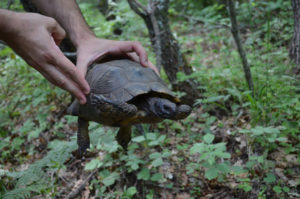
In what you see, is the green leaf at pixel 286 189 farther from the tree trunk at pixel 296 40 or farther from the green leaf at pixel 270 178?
the tree trunk at pixel 296 40

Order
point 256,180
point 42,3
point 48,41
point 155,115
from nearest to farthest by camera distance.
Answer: point 48,41 < point 155,115 < point 42,3 < point 256,180

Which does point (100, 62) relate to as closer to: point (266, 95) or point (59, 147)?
point (59, 147)

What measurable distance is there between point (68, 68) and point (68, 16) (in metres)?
1.00

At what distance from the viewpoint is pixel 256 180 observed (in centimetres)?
295

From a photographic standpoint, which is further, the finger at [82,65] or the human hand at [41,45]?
the finger at [82,65]

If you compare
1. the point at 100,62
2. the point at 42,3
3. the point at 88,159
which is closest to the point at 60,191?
the point at 88,159

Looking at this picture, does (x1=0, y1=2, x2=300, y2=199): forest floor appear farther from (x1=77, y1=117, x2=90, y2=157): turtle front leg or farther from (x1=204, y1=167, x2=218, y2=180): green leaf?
(x1=77, y1=117, x2=90, y2=157): turtle front leg

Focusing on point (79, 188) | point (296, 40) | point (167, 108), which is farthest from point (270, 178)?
point (296, 40)

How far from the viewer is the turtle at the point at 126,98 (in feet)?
6.45

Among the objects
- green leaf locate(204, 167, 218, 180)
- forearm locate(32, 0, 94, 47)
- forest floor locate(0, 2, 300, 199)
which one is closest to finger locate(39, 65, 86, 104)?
forearm locate(32, 0, 94, 47)

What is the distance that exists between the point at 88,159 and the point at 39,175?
46.7 inches

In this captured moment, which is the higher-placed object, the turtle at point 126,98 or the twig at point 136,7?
the twig at point 136,7

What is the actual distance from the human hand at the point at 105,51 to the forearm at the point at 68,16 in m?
0.21

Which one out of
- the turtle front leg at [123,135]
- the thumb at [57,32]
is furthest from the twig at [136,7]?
the turtle front leg at [123,135]
